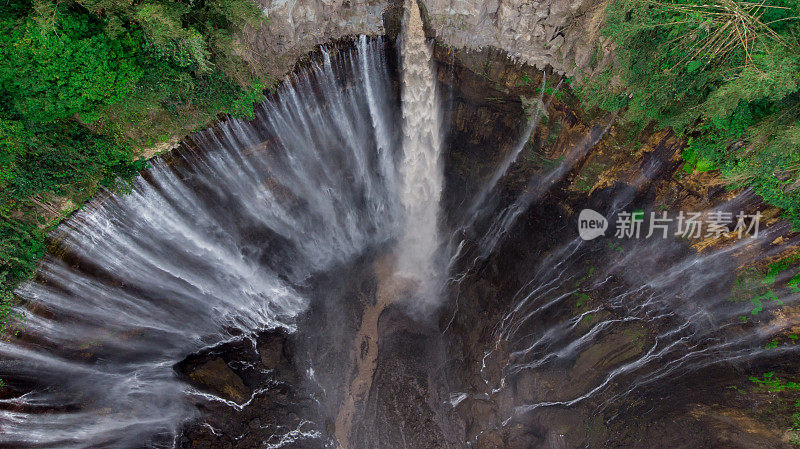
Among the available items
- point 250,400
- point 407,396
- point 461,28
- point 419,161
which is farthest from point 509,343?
point 461,28

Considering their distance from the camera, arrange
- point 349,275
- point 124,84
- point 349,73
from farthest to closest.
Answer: point 349,275
point 349,73
point 124,84

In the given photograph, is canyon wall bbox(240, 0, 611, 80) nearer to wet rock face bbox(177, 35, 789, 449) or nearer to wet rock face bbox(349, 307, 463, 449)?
wet rock face bbox(177, 35, 789, 449)

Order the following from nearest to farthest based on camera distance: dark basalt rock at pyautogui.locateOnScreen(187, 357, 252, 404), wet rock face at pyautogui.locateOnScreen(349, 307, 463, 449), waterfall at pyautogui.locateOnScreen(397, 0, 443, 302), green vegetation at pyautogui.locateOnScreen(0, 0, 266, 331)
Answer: green vegetation at pyautogui.locateOnScreen(0, 0, 266, 331) < waterfall at pyautogui.locateOnScreen(397, 0, 443, 302) < dark basalt rock at pyautogui.locateOnScreen(187, 357, 252, 404) < wet rock face at pyautogui.locateOnScreen(349, 307, 463, 449)

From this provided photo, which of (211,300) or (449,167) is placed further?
(449,167)

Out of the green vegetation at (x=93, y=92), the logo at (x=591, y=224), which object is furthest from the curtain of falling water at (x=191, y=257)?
the logo at (x=591, y=224)

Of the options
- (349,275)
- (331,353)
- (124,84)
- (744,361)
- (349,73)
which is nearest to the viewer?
(124,84)

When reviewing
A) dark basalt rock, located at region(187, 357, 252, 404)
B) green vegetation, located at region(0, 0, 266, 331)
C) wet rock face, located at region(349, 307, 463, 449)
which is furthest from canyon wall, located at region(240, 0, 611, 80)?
wet rock face, located at region(349, 307, 463, 449)

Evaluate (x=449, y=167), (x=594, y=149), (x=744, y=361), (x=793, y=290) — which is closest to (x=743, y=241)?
(x=793, y=290)

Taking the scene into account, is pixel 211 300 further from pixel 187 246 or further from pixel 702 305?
pixel 702 305
